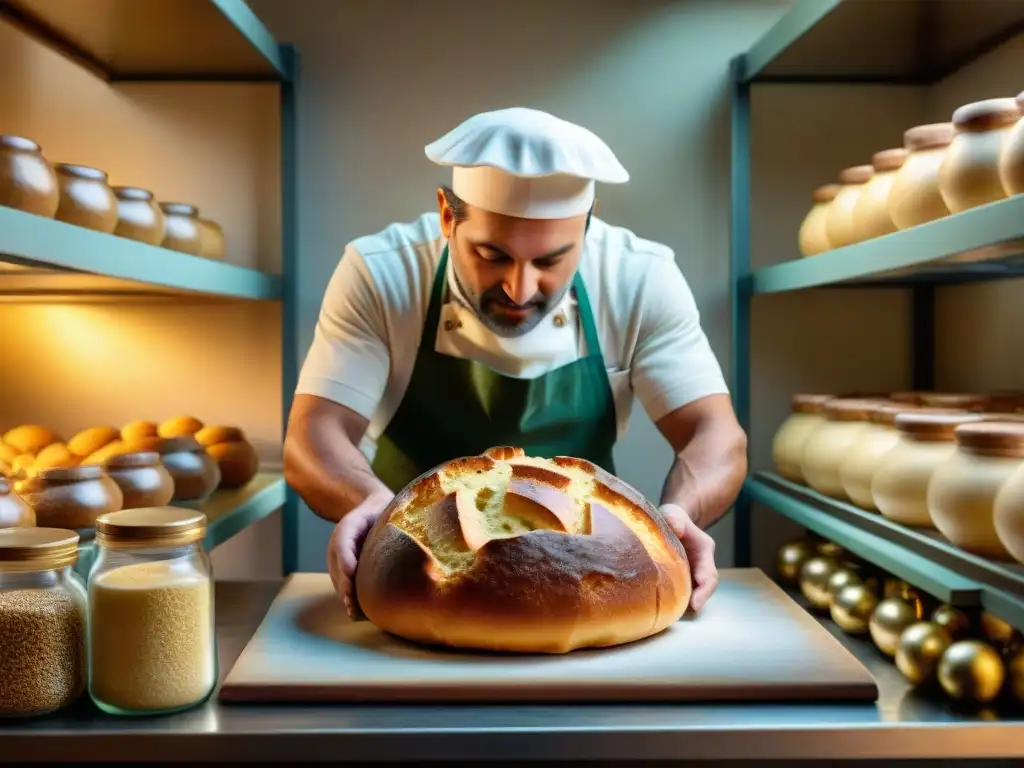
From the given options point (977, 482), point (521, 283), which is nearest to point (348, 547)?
point (521, 283)

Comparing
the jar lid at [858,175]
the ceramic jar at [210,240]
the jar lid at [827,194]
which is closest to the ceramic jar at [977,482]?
the jar lid at [858,175]

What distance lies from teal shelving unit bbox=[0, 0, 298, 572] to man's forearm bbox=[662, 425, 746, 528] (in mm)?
754

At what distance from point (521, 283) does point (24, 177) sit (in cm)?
68

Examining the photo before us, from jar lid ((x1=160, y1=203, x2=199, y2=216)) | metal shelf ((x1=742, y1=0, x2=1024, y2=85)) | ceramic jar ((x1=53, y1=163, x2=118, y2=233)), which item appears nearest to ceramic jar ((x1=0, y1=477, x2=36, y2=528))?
ceramic jar ((x1=53, y1=163, x2=118, y2=233))

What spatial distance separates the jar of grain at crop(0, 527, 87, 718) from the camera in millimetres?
895

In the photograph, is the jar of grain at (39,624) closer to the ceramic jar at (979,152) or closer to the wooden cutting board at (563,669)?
the wooden cutting board at (563,669)

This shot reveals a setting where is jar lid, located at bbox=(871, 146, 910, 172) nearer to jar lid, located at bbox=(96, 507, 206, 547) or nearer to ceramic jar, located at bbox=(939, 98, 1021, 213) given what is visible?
ceramic jar, located at bbox=(939, 98, 1021, 213)

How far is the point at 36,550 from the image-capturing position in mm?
Answer: 897

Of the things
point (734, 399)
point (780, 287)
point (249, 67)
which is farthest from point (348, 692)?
point (249, 67)

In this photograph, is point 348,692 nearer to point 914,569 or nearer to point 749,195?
point 914,569

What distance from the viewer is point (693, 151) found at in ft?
7.64

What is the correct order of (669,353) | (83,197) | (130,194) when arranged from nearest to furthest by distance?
(83,197) → (130,194) → (669,353)

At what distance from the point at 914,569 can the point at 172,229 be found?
1379 millimetres

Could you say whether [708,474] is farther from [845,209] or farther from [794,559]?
[845,209]
